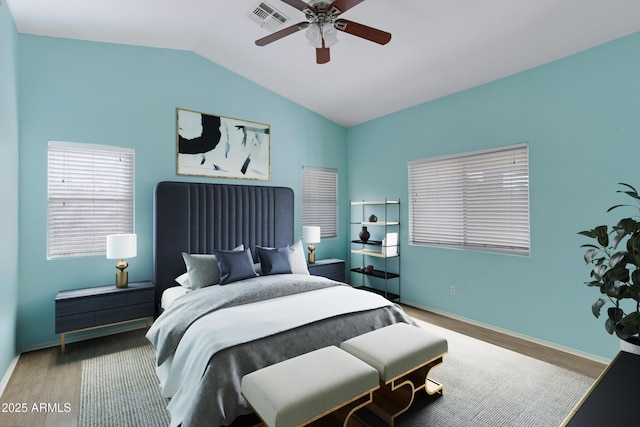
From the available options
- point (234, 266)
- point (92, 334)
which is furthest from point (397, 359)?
point (92, 334)

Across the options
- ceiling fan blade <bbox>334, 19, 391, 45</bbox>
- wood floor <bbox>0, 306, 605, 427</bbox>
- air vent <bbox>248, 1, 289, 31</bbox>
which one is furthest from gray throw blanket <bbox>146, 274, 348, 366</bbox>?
air vent <bbox>248, 1, 289, 31</bbox>

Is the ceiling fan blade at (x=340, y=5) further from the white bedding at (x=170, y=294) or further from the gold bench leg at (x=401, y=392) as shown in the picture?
the white bedding at (x=170, y=294)

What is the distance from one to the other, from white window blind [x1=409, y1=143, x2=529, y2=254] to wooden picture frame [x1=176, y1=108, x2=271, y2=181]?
7.39ft

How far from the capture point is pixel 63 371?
2.75 meters

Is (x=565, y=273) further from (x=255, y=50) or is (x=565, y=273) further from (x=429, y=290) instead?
(x=255, y=50)

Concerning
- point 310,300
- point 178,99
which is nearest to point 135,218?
point 178,99

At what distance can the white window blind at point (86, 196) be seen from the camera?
3.29 meters

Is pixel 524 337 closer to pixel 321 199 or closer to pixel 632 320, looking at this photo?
pixel 632 320

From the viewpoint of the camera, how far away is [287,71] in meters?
4.09

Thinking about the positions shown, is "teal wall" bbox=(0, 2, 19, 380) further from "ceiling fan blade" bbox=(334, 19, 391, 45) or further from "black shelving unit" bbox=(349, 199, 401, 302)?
"black shelving unit" bbox=(349, 199, 401, 302)

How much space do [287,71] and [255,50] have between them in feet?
1.69

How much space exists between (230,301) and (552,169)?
3389mm

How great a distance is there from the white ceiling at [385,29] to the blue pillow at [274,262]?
7.83 ft

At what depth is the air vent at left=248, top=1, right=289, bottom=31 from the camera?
2.79 m
